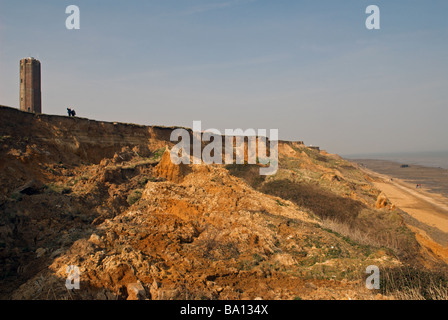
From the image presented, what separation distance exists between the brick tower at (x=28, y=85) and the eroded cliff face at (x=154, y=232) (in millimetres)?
12841

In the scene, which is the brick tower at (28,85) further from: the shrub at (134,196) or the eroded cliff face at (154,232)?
the shrub at (134,196)

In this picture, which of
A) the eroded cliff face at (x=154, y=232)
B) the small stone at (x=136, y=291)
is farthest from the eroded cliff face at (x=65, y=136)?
the small stone at (x=136, y=291)


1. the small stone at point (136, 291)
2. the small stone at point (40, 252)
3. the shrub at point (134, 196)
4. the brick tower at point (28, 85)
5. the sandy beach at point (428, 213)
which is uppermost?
the brick tower at point (28, 85)

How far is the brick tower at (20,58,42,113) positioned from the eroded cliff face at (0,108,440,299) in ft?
42.1

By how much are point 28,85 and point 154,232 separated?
24364mm

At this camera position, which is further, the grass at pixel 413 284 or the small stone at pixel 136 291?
the small stone at pixel 136 291

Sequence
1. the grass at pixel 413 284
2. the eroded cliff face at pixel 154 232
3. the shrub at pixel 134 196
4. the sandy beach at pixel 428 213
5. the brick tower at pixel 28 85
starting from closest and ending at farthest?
the grass at pixel 413 284, the eroded cliff face at pixel 154 232, the shrub at pixel 134 196, the sandy beach at pixel 428 213, the brick tower at pixel 28 85

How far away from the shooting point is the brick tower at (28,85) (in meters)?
25.1

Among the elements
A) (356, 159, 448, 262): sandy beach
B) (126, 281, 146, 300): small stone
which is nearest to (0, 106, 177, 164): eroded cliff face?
(126, 281, 146, 300): small stone

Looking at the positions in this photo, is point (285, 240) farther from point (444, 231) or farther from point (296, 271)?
point (444, 231)

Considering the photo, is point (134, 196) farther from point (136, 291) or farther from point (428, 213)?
point (428, 213)

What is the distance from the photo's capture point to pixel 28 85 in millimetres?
25141

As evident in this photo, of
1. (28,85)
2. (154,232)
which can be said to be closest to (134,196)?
(154,232)

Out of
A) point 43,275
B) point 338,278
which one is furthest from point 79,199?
point 338,278
